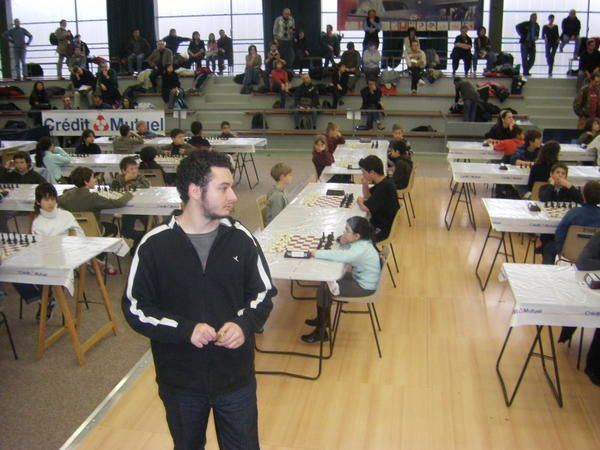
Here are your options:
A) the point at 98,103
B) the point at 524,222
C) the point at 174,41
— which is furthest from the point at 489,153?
the point at 174,41

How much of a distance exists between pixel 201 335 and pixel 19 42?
15.9 meters

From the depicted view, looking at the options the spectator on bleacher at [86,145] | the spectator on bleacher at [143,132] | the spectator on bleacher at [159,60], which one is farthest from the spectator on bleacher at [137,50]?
the spectator on bleacher at [86,145]

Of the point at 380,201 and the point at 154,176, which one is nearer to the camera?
the point at 380,201

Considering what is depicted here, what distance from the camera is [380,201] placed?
4.94m

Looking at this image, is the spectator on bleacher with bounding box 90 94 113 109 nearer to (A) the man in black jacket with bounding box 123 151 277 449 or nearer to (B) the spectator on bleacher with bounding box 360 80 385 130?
(B) the spectator on bleacher with bounding box 360 80 385 130

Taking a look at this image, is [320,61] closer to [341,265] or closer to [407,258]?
[407,258]

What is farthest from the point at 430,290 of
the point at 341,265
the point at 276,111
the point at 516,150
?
the point at 276,111

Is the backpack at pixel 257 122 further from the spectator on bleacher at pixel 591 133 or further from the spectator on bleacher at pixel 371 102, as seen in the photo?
the spectator on bleacher at pixel 591 133

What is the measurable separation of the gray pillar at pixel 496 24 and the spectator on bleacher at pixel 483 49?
80cm

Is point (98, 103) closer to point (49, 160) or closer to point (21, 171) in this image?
point (49, 160)

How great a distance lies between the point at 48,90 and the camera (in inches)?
576

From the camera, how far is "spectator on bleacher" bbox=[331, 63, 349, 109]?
13.6m

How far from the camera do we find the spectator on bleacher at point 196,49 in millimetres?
15234

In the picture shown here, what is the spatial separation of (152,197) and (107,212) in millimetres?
441
